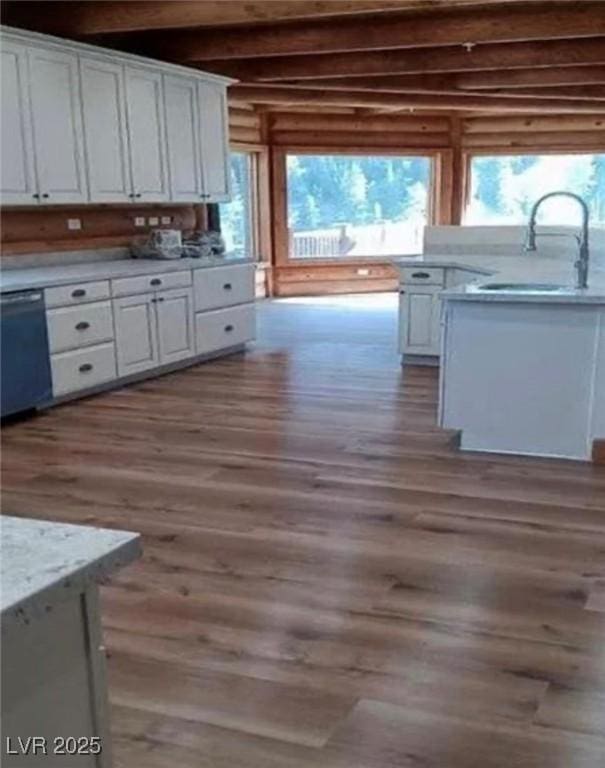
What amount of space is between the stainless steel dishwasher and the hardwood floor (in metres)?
0.16

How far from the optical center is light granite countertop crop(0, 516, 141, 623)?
85 centimetres

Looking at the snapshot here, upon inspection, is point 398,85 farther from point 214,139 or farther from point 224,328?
point 224,328

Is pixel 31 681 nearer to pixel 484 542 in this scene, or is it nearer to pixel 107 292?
pixel 484 542

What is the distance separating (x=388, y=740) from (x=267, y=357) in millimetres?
5002

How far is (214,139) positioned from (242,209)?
4.08 metres

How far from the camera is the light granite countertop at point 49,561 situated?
848 millimetres

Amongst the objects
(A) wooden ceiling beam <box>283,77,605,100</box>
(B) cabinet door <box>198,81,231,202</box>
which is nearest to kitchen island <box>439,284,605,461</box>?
(B) cabinet door <box>198,81,231,202</box>

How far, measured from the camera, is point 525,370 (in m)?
4.03

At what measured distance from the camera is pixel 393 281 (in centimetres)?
1196

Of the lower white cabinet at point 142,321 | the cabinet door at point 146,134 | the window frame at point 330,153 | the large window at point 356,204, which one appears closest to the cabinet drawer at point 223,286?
the lower white cabinet at point 142,321

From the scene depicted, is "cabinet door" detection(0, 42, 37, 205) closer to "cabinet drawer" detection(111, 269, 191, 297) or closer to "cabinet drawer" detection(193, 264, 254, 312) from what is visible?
"cabinet drawer" detection(111, 269, 191, 297)

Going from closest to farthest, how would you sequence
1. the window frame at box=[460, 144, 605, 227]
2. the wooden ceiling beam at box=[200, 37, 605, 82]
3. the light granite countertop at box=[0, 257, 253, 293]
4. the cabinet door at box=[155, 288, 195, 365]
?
the light granite countertop at box=[0, 257, 253, 293]
the cabinet door at box=[155, 288, 195, 365]
the wooden ceiling beam at box=[200, 37, 605, 82]
the window frame at box=[460, 144, 605, 227]

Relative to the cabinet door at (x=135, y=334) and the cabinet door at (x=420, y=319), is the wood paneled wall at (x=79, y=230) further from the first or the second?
the cabinet door at (x=420, y=319)

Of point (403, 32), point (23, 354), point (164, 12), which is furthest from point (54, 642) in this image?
point (403, 32)
